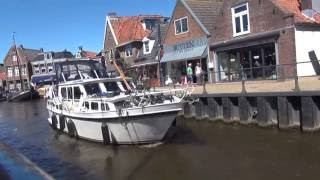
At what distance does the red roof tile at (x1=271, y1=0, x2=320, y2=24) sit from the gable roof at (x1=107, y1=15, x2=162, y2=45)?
2415cm

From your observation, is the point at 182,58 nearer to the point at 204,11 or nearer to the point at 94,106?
the point at 204,11

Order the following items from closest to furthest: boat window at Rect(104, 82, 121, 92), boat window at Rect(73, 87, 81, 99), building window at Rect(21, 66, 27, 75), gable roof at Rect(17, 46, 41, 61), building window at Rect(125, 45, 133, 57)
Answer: boat window at Rect(104, 82, 121, 92), boat window at Rect(73, 87, 81, 99), building window at Rect(125, 45, 133, 57), building window at Rect(21, 66, 27, 75), gable roof at Rect(17, 46, 41, 61)

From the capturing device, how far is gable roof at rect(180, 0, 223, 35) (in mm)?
35969

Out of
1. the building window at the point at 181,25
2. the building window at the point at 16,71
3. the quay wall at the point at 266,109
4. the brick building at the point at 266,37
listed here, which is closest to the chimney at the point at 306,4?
the brick building at the point at 266,37

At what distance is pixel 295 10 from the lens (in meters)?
28.8

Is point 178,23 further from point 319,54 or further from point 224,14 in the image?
point 319,54

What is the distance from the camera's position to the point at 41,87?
6600cm

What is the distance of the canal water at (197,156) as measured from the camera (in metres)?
14.4

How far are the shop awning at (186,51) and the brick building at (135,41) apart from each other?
2.82 metres

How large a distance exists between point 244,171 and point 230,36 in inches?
744

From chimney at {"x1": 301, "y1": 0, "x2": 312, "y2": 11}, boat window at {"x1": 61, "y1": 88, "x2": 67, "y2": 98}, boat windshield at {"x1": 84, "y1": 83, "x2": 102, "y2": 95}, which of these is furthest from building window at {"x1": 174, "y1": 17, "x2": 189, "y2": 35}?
boat windshield at {"x1": 84, "y1": 83, "x2": 102, "y2": 95}

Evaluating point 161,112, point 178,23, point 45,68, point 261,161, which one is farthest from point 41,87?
point 261,161

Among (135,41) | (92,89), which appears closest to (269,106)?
(92,89)

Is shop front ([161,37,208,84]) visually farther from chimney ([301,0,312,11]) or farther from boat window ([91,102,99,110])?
boat window ([91,102,99,110])
